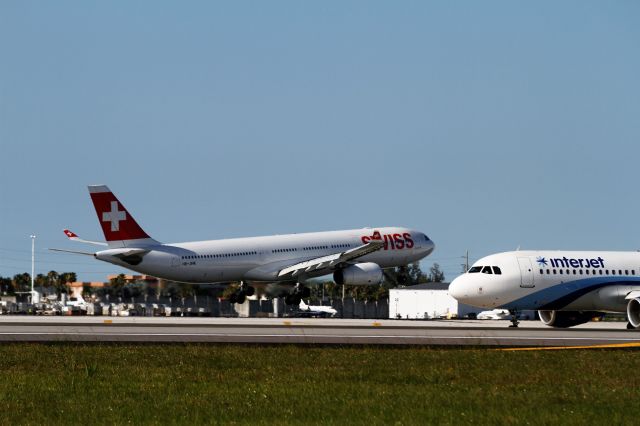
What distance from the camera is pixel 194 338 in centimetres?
3916

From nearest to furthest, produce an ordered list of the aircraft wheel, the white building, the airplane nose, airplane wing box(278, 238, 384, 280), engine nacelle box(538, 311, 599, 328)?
the airplane nose → engine nacelle box(538, 311, 599, 328) → airplane wing box(278, 238, 384, 280) → the aircraft wheel → the white building

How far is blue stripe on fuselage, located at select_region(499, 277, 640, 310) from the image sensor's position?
179 ft

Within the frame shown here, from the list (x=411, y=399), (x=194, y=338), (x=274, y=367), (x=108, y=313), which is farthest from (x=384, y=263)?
(x=411, y=399)

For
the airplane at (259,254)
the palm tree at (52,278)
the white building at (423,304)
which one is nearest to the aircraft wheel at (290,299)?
the airplane at (259,254)

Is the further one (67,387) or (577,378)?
(577,378)

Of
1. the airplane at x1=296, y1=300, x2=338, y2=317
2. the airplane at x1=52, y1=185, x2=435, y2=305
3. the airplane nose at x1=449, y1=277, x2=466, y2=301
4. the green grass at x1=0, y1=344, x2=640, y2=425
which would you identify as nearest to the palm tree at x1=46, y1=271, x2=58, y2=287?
the airplane at x1=296, y1=300, x2=338, y2=317

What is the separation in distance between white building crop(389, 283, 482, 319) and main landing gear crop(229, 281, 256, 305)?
1146 inches

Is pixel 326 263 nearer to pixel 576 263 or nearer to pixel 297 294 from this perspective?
pixel 297 294

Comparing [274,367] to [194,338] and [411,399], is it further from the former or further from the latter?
[194,338]

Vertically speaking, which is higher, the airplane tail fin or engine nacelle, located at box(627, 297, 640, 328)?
the airplane tail fin

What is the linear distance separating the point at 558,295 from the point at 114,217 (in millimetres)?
37717

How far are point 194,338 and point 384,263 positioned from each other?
159ft

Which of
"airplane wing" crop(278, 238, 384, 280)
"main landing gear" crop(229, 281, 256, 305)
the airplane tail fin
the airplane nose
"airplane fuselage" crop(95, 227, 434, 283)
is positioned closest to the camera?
the airplane nose

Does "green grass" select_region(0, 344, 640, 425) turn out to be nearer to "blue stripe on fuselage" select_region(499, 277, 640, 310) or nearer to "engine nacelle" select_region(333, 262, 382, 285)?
"blue stripe on fuselage" select_region(499, 277, 640, 310)
